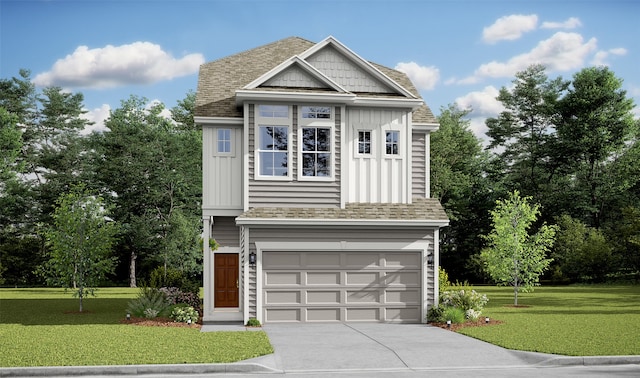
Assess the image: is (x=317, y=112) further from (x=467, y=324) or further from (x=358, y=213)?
(x=467, y=324)

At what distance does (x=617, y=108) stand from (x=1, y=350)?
5339 centimetres

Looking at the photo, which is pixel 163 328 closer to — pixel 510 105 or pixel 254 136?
pixel 254 136

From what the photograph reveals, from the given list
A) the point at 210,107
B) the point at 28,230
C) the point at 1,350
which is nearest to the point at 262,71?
the point at 210,107

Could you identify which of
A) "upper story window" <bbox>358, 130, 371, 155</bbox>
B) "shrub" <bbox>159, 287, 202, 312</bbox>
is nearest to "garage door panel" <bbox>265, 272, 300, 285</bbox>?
"shrub" <bbox>159, 287, 202, 312</bbox>

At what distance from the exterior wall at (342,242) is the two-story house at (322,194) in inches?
1.2

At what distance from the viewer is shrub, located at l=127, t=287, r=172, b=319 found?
69.2 ft

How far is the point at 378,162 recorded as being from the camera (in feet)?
72.5

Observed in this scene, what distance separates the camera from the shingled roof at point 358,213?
2056 cm

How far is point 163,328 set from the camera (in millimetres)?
19094

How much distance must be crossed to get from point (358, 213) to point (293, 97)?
400 cm

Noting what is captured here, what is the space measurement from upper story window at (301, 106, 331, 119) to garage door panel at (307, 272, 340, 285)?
4.76 meters

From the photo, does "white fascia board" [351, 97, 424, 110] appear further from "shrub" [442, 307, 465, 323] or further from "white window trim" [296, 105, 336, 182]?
"shrub" [442, 307, 465, 323]

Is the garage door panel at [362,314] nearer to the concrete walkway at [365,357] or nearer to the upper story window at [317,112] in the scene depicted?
the concrete walkway at [365,357]

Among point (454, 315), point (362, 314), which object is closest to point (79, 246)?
point (362, 314)
